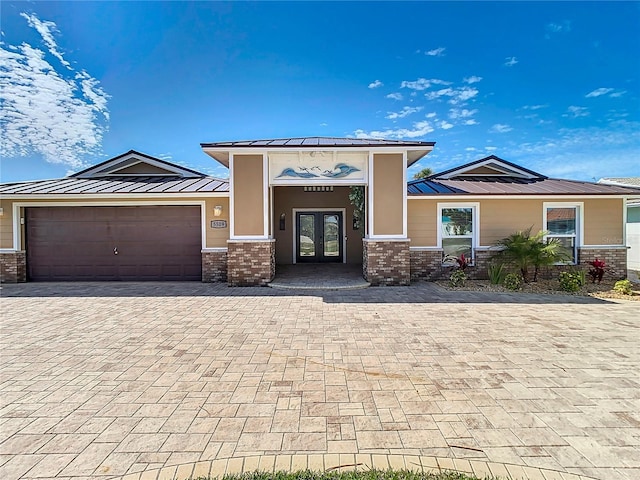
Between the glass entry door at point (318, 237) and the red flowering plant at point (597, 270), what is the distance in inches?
340

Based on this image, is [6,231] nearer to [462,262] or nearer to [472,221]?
[462,262]

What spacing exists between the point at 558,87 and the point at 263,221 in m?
13.6

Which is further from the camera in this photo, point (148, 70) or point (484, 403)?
point (148, 70)

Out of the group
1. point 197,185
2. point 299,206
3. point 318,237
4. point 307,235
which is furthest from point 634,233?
point 197,185

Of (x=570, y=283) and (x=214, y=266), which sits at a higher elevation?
(x=214, y=266)

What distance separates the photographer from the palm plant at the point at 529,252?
29.3 ft

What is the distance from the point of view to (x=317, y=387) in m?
3.46

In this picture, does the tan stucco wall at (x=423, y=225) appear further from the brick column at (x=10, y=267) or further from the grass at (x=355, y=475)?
the brick column at (x=10, y=267)

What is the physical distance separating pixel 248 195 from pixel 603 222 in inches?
455

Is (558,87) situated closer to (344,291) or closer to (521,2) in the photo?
(521,2)

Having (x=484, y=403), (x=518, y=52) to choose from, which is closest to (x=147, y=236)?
(x=484, y=403)

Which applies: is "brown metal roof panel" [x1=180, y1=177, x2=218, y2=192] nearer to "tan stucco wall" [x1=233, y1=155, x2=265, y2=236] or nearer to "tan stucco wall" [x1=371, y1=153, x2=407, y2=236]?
"tan stucco wall" [x1=233, y1=155, x2=265, y2=236]

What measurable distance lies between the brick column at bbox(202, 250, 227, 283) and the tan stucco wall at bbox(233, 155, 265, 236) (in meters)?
1.33

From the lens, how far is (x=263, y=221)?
9.27m
